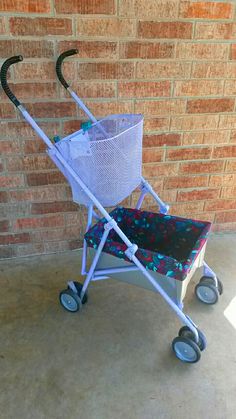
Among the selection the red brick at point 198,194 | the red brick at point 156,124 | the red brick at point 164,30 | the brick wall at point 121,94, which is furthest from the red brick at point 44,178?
the red brick at point 164,30

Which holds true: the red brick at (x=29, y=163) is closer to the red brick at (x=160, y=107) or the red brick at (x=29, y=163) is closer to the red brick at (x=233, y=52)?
the red brick at (x=160, y=107)

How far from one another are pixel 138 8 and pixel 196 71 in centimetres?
49

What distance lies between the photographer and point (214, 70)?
2129mm

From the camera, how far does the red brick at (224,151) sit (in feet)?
7.73

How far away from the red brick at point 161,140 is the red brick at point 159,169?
0.45 ft

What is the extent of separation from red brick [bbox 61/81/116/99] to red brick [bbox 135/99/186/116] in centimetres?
17

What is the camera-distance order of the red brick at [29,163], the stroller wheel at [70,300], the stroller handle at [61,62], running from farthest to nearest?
the red brick at [29,163] < the stroller wheel at [70,300] < the stroller handle at [61,62]

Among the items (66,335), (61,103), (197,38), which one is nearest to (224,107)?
(197,38)

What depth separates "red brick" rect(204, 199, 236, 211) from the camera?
2.52 metres

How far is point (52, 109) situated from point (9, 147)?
13.1 inches

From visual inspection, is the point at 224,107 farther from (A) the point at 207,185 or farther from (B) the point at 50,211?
(B) the point at 50,211

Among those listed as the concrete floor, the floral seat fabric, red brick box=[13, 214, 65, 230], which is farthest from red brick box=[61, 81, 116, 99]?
the concrete floor

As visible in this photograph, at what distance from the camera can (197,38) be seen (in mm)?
2021

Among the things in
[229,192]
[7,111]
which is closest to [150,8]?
[7,111]
